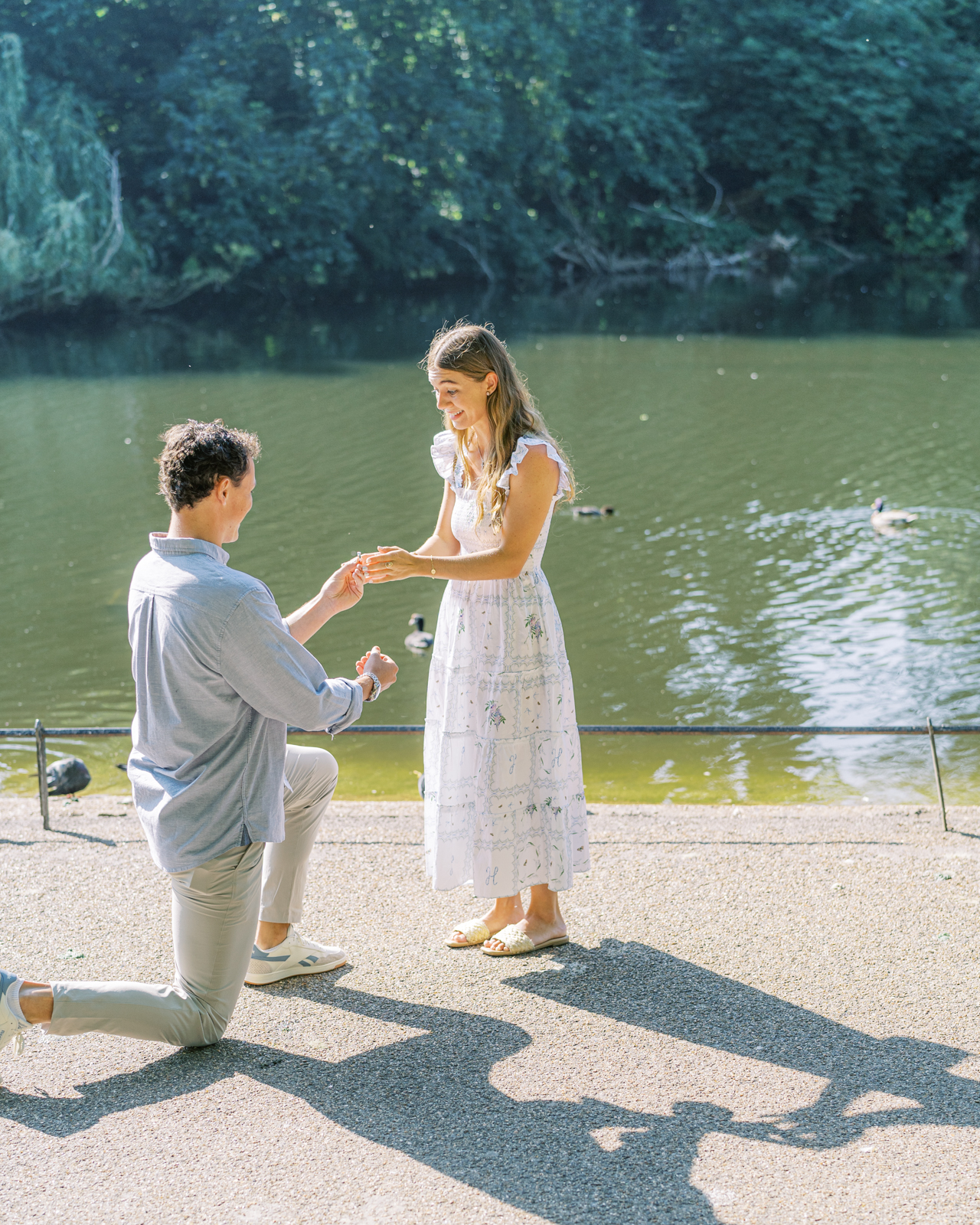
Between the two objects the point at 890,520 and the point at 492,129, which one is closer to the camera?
the point at 890,520

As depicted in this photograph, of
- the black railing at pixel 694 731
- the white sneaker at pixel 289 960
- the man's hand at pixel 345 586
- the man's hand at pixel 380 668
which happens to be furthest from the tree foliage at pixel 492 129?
the man's hand at pixel 380 668

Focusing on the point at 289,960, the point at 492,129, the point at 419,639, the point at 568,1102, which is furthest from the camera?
the point at 492,129

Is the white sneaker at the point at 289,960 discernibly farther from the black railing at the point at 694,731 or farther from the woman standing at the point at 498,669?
the black railing at the point at 694,731

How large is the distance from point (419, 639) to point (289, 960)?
6.47 m

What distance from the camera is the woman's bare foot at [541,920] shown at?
4441mm

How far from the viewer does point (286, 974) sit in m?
4.24

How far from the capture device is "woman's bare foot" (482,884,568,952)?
14.6ft

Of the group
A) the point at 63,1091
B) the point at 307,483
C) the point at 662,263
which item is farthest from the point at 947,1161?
the point at 662,263

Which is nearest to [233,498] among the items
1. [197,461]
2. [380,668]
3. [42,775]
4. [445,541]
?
[197,461]

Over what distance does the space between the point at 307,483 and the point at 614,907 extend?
11.7 m

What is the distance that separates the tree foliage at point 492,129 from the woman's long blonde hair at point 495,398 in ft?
90.0

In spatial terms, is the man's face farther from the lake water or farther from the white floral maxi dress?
the lake water

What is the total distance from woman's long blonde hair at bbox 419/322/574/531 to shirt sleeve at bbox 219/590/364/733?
0.95 meters

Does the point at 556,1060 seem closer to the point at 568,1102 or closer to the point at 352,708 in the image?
the point at 568,1102
